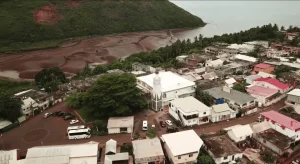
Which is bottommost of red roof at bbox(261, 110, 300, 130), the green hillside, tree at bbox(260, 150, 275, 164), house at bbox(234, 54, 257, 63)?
tree at bbox(260, 150, 275, 164)

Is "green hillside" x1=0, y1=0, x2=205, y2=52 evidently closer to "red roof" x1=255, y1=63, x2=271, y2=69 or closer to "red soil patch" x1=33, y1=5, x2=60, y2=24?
"red soil patch" x1=33, y1=5, x2=60, y2=24

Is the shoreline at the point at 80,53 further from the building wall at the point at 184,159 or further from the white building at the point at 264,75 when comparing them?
the building wall at the point at 184,159

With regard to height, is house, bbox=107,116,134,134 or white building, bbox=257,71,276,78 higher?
white building, bbox=257,71,276,78

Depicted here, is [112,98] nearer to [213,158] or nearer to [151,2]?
[213,158]

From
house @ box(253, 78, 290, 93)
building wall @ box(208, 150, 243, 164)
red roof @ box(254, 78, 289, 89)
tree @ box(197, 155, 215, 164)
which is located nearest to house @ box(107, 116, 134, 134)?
tree @ box(197, 155, 215, 164)

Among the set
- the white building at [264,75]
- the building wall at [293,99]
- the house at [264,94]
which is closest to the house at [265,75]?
the white building at [264,75]

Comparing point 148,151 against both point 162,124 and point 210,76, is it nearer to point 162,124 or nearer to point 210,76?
point 162,124

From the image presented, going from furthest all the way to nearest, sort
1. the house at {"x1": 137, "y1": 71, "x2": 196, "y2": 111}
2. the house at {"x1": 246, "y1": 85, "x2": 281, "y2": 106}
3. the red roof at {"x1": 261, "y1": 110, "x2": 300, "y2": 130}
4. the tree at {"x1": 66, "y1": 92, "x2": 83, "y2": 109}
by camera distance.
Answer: the tree at {"x1": 66, "y1": 92, "x2": 83, "y2": 109}
the house at {"x1": 246, "y1": 85, "x2": 281, "y2": 106}
the house at {"x1": 137, "y1": 71, "x2": 196, "y2": 111}
the red roof at {"x1": 261, "y1": 110, "x2": 300, "y2": 130}
